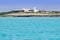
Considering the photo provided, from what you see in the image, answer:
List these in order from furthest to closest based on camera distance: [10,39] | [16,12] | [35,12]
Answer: [16,12] → [35,12] → [10,39]

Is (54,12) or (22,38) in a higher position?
(22,38)

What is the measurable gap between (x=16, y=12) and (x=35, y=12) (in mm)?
6453

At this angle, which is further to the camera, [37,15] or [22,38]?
[37,15]

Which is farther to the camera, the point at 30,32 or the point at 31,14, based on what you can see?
the point at 31,14

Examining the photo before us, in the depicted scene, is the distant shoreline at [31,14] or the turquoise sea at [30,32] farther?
the distant shoreline at [31,14]

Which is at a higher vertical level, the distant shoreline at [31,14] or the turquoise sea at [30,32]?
the turquoise sea at [30,32]

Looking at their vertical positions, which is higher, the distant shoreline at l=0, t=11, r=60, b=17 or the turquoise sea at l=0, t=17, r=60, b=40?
the turquoise sea at l=0, t=17, r=60, b=40

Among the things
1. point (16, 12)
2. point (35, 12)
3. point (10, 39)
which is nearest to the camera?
point (10, 39)

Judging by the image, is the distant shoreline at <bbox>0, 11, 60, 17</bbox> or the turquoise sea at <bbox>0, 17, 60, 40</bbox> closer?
the turquoise sea at <bbox>0, 17, 60, 40</bbox>

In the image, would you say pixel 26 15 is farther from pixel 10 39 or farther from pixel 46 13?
pixel 10 39

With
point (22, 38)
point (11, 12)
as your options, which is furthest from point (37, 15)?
point (22, 38)

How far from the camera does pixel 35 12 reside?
192ft

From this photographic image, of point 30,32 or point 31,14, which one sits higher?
point 30,32

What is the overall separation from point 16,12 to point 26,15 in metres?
2.76
